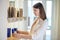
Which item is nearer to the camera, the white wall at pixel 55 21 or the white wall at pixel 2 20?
the white wall at pixel 2 20

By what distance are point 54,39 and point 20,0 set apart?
1026mm

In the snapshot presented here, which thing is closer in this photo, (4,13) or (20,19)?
(4,13)

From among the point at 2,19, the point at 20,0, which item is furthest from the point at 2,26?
the point at 20,0

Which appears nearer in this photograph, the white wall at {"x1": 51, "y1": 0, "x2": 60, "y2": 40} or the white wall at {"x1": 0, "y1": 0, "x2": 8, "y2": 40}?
the white wall at {"x1": 0, "y1": 0, "x2": 8, "y2": 40}

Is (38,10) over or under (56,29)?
over

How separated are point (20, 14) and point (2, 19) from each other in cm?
66

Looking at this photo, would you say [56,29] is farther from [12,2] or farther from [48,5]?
[12,2]

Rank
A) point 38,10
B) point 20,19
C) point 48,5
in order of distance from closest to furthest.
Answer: point 38,10 < point 20,19 < point 48,5

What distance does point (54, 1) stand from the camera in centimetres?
237

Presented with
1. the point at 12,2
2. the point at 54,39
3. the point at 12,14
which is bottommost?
the point at 54,39

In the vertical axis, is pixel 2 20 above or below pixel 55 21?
above

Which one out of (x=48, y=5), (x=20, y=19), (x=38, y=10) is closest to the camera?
(x=38, y=10)

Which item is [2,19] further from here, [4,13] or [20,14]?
[20,14]

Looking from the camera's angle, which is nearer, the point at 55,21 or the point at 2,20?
the point at 2,20
